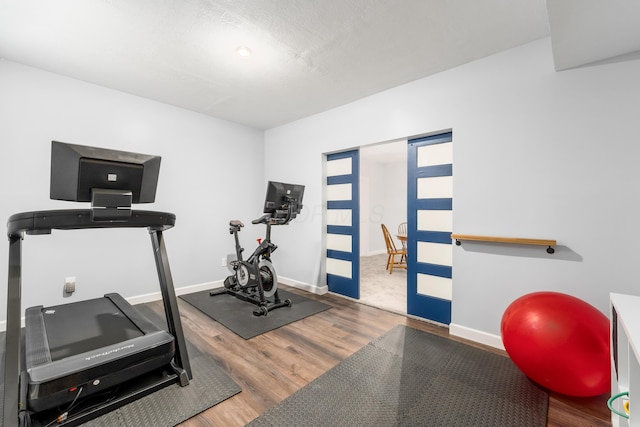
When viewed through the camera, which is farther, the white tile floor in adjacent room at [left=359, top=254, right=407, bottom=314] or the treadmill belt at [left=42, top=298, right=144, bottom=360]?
the white tile floor in adjacent room at [left=359, top=254, right=407, bottom=314]

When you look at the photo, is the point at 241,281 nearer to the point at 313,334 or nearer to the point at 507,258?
the point at 313,334

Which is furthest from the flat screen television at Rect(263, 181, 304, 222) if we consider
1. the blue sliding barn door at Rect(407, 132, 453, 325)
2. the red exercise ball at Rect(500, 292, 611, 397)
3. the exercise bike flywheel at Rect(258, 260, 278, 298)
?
the red exercise ball at Rect(500, 292, 611, 397)

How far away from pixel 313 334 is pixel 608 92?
306 centimetres

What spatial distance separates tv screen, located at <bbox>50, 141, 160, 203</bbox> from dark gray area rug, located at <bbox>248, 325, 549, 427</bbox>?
5.29 ft

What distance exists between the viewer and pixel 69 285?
2.96 metres

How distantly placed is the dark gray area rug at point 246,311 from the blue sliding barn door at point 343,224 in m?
0.52

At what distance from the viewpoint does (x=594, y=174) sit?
2008mm

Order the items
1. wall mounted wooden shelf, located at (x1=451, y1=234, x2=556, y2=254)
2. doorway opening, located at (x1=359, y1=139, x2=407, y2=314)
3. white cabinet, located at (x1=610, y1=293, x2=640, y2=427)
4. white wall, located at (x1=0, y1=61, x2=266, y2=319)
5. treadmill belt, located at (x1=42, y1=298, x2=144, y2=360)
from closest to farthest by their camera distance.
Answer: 1. white cabinet, located at (x1=610, y1=293, x2=640, y2=427)
2. treadmill belt, located at (x1=42, y1=298, x2=144, y2=360)
3. wall mounted wooden shelf, located at (x1=451, y1=234, x2=556, y2=254)
4. white wall, located at (x1=0, y1=61, x2=266, y2=319)
5. doorway opening, located at (x1=359, y1=139, x2=407, y2=314)

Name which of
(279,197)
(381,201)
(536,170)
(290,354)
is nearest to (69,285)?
(279,197)

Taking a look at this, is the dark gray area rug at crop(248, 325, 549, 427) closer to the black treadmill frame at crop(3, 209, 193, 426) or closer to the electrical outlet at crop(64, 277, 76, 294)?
the black treadmill frame at crop(3, 209, 193, 426)

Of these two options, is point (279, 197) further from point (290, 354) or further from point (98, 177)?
point (98, 177)

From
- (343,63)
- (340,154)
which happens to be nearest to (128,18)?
(343,63)

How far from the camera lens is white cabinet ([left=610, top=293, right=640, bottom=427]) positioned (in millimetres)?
1002

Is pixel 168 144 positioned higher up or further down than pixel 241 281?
higher up
